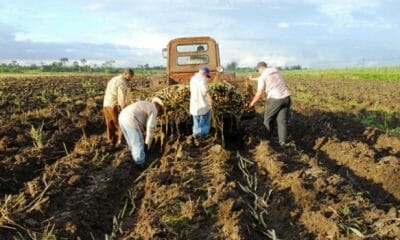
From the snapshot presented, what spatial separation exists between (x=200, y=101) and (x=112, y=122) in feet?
6.23

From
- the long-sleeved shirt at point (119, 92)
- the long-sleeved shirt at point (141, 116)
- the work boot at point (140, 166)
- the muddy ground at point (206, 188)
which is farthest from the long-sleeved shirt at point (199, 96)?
the work boot at point (140, 166)

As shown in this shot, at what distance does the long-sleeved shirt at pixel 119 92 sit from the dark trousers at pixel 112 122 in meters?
0.17

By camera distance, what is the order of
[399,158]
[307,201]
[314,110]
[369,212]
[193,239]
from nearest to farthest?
[193,239] → [369,212] → [307,201] → [399,158] → [314,110]

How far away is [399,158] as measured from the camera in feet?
27.4

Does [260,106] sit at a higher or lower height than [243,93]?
lower

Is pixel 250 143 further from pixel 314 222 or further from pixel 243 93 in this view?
pixel 314 222

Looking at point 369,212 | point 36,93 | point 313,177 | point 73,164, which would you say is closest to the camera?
point 369,212

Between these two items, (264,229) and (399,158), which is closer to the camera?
(264,229)

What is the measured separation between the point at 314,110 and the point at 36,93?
9.56m

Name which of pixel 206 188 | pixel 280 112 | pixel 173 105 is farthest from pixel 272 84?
pixel 206 188

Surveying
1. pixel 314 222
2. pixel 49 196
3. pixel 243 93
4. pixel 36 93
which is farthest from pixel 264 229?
pixel 36 93

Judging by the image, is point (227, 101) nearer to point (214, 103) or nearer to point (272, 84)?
point (214, 103)

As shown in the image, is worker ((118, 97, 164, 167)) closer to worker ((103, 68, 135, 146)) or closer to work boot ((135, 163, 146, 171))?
work boot ((135, 163, 146, 171))

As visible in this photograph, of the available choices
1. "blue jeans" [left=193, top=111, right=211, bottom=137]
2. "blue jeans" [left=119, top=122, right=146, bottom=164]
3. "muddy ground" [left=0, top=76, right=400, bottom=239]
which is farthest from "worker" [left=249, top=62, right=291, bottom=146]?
"blue jeans" [left=119, top=122, right=146, bottom=164]
